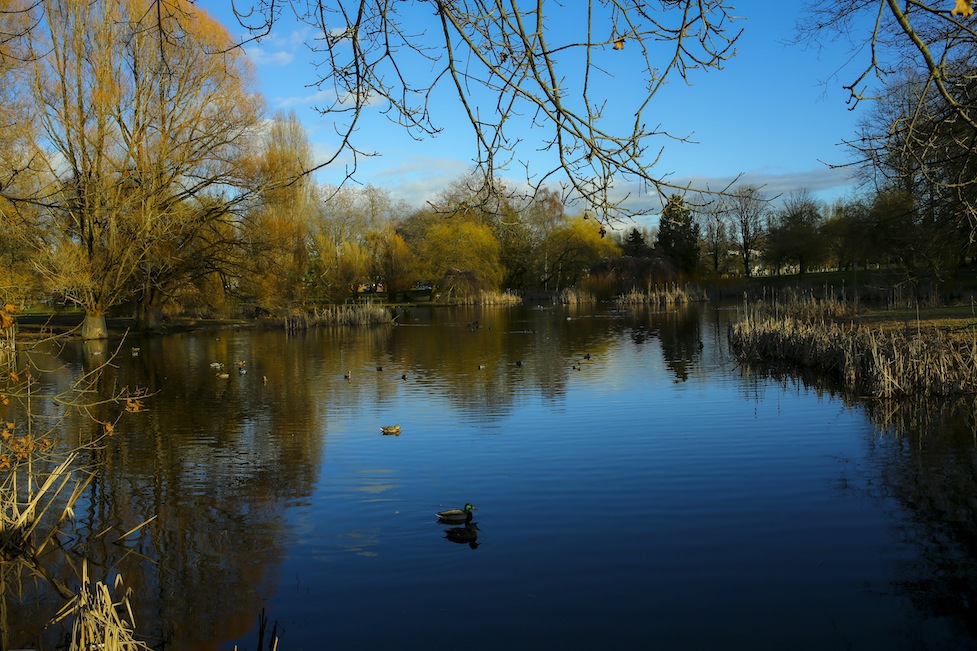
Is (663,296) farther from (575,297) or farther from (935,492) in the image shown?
(935,492)

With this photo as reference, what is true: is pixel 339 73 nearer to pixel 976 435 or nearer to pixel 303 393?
pixel 976 435

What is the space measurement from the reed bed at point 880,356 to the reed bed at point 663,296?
884 inches

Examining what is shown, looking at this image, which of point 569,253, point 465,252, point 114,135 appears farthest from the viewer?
point 569,253

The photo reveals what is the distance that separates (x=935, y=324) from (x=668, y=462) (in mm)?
8106

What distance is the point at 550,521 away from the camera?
6.07 metres

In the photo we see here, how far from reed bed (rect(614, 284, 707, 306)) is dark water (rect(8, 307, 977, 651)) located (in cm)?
2676

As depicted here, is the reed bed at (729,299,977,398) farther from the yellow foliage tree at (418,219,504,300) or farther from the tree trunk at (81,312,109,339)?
the yellow foliage tree at (418,219,504,300)

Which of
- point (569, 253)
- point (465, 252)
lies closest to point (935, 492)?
point (465, 252)

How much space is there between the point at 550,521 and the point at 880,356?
6.77 m

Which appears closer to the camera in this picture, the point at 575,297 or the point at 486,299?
the point at 575,297

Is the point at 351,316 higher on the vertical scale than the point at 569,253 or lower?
lower

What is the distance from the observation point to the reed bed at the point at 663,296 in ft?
127

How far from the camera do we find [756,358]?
15.4 meters

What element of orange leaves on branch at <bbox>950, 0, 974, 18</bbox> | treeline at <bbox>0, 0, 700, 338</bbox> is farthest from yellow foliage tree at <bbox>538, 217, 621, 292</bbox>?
orange leaves on branch at <bbox>950, 0, 974, 18</bbox>
